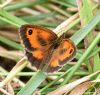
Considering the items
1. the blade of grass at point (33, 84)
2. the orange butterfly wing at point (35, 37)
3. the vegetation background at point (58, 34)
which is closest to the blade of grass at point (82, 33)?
the vegetation background at point (58, 34)

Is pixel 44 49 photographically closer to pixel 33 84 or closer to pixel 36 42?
pixel 36 42

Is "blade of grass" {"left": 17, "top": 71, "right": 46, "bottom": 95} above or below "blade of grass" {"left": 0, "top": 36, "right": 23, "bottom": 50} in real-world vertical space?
below

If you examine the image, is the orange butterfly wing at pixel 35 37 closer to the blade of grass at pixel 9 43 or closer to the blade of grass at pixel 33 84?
the blade of grass at pixel 33 84

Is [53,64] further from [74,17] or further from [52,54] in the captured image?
[74,17]

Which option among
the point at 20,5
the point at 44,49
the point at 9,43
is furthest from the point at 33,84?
the point at 20,5

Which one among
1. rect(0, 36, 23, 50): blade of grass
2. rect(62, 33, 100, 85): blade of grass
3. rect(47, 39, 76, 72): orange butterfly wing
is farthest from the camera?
rect(0, 36, 23, 50): blade of grass

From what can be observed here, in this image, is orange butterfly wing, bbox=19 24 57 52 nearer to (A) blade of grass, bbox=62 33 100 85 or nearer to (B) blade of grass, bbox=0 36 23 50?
(A) blade of grass, bbox=62 33 100 85

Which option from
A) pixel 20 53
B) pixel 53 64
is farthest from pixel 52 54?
pixel 20 53

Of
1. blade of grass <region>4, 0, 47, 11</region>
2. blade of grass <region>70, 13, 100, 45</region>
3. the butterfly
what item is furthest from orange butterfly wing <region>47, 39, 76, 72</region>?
blade of grass <region>4, 0, 47, 11</region>
